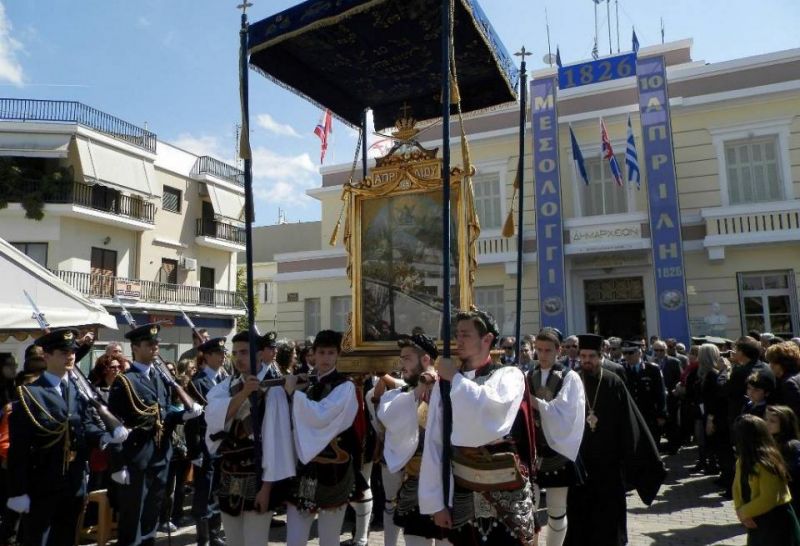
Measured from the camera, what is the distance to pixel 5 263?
740cm

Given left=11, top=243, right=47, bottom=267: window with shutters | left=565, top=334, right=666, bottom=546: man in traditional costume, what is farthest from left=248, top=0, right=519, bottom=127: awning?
left=11, top=243, right=47, bottom=267: window with shutters

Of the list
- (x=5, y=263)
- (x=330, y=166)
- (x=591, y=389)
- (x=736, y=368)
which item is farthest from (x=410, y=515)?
(x=330, y=166)

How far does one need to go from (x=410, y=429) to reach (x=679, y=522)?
406 centimetres

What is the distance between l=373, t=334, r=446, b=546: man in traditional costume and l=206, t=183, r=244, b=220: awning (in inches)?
992

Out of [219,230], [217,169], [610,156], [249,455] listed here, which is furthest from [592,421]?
[217,169]

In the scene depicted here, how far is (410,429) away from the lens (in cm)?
429

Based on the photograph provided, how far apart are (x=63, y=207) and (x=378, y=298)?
20.0 meters

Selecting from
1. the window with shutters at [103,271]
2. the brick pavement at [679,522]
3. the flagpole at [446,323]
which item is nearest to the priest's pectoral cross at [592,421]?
the brick pavement at [679,522]

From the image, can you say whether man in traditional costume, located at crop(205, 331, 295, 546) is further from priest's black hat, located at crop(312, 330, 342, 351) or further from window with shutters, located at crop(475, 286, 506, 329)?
window with shutters, located at crop(475, 286, 506, 329)

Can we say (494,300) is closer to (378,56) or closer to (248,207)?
(378,56)

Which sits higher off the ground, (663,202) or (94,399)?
(663,202)

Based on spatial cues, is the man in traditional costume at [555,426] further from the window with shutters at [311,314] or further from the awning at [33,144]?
the awning at [33,144]

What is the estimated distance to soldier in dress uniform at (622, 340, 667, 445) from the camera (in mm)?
8852

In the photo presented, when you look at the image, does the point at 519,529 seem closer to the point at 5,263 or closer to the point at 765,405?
the point at 765,405
